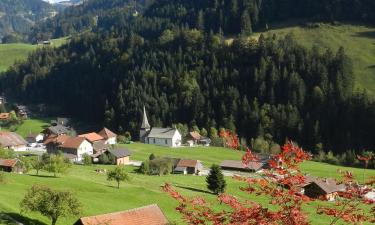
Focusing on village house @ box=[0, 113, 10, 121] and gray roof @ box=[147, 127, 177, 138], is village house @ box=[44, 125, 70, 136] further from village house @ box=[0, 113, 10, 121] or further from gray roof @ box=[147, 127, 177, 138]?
gray roof @ box=[147, 127, 177, 138]

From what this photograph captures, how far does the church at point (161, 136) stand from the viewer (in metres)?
132

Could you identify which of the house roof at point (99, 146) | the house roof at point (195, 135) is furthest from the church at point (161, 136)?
the house roof at point (99, 146)

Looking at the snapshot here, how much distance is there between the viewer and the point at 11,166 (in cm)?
6838

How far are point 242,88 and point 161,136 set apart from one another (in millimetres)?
38368

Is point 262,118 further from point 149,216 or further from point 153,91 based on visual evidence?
point 149,216

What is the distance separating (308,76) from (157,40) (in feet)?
237

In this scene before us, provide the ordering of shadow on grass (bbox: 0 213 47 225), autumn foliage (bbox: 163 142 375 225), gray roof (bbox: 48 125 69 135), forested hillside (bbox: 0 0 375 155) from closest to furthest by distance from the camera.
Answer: autumn foliage (bbox: 163 142 375 225), shadow on grass (bbox: 0 213 47 225), forested hillside (bbox: 0 0 375 155), gray roof (bbox: 48 125 69 135)

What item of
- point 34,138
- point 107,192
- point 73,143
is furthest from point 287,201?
point 34,138

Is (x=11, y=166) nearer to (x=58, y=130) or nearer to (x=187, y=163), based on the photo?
(x=187, y=163)

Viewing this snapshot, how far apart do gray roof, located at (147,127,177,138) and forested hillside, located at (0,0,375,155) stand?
14318mm

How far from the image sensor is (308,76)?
15250 centimetres

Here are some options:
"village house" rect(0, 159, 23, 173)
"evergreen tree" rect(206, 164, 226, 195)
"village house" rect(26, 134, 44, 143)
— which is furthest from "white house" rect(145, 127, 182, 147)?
"village house" rect(0, 159, 23, 173)

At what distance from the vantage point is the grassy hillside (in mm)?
147062

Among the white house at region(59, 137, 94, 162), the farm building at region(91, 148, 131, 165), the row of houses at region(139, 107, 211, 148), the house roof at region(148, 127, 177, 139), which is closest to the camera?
the farm building at region(91, 148, 131, 165)
